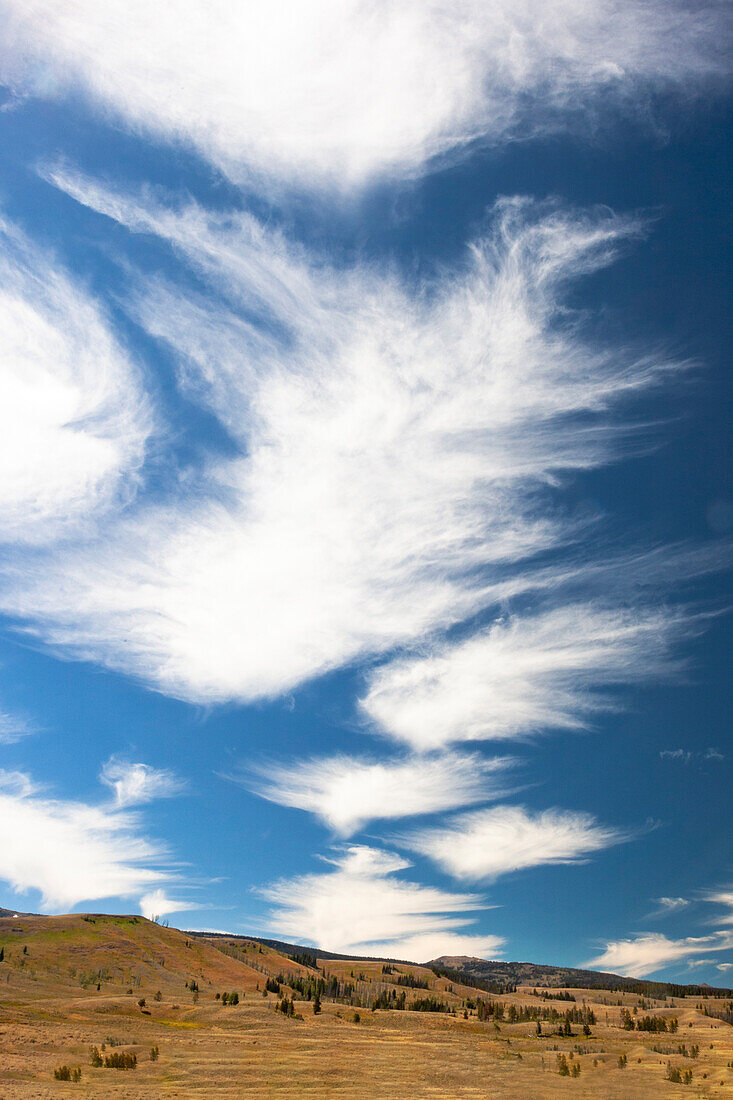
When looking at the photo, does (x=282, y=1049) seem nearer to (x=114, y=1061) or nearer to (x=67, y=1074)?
(x=114, y=1061)

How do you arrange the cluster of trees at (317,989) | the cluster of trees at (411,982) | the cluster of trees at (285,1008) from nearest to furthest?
the cluster of trees at (285,1008), the cluster of trees at (317,989), the cluster of trees at (411,982)

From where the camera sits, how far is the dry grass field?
2447cm

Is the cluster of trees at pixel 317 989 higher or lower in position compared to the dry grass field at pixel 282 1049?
lower

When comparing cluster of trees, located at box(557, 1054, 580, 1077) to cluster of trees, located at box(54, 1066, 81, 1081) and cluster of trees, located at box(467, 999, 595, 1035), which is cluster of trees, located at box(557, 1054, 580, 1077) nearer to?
cluster of trees, located at box(54, 1066, 81, 1081)

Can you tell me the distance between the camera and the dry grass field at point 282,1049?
2447cm

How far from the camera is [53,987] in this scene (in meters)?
54.6

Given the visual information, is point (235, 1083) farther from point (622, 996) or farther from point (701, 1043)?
point (622, 996)

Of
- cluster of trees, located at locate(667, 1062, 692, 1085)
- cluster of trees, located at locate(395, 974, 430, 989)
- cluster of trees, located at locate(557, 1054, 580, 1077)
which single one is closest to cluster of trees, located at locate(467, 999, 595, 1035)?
cluster of trees, located at locate(667, 1062, 692, 1085)

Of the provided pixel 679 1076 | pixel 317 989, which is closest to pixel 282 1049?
pixel 679 1076

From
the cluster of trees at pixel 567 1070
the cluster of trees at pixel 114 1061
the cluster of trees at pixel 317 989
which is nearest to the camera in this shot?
the cluster of trees at pixel 114 1061

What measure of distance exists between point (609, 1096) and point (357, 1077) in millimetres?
10018

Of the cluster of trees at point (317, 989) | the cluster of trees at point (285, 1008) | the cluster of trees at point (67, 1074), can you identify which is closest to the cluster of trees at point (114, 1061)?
the cluster of trees at point (67, 1074)

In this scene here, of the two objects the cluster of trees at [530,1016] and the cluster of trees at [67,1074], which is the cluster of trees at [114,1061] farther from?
the cluster of trees at [530,1016]

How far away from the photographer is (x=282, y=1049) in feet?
106
